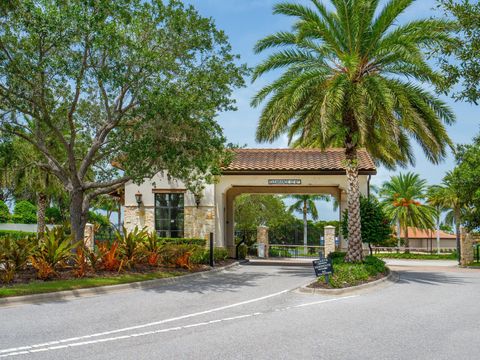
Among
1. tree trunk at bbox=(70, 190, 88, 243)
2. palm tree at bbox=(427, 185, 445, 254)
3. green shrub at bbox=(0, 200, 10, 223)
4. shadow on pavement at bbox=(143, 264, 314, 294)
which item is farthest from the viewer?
palm tree at bbox=(427, 185, 445, 254)

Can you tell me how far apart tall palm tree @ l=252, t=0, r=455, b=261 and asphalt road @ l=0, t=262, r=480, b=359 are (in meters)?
5.70

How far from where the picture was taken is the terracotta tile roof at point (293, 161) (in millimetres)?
24703

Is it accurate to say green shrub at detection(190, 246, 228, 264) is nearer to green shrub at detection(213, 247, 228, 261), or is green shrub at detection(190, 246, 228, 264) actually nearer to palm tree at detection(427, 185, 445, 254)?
green shrub at detection(213, 247, 228, 261)

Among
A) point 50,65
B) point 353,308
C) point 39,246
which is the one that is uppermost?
point 50,65

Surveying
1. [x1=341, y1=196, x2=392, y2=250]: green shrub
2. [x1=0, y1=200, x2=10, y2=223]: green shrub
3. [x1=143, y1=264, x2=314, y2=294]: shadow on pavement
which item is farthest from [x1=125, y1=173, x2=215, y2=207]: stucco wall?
[x1=0, y1=200, x2=10, y2=223]: green shrub

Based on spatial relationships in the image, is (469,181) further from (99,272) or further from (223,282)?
(99,272)

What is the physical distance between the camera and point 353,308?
11.6 metres

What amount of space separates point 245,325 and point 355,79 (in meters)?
11.2

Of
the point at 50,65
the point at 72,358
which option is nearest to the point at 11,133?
the point at 50,65

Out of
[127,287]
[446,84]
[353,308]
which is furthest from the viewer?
[127,287]

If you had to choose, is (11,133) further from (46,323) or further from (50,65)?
(46,323)

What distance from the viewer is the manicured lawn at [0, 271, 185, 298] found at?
1241cm

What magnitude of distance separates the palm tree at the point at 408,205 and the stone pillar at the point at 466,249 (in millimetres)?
18564

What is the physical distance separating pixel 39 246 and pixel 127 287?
375 centimetres
